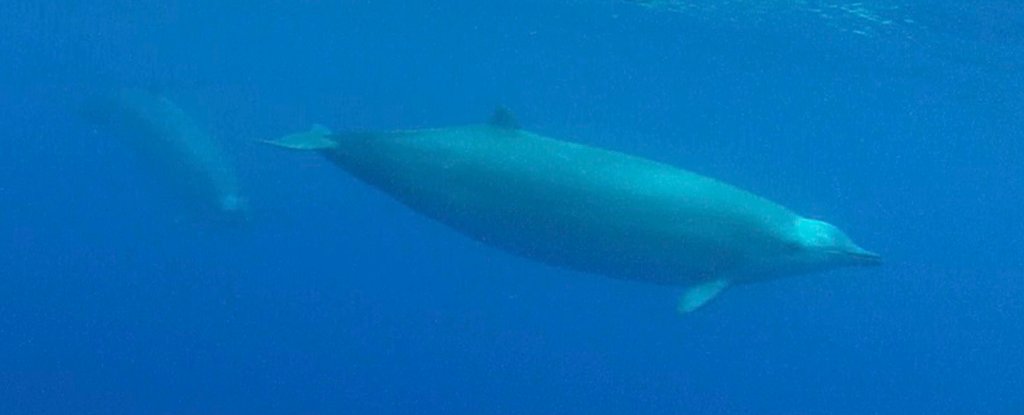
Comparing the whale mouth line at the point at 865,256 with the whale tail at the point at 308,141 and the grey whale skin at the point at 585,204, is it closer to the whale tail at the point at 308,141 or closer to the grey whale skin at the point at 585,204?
the grey whale skin at the point at 585,204

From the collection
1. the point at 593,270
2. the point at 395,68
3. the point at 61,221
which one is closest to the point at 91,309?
the point at 61,221

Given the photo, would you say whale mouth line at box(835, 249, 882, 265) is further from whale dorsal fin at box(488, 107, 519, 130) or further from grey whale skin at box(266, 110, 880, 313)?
whale dorsal fin at box(488, 107, 519, 130)

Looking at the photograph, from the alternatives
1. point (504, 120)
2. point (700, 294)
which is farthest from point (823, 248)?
point (504, 120)

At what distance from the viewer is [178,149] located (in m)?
18.6

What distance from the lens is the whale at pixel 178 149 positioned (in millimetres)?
17766

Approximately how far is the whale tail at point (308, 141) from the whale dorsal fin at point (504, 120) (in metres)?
1.52

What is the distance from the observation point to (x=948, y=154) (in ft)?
218

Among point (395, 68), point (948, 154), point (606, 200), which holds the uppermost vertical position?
point (606, 200)

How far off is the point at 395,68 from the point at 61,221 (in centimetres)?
5364

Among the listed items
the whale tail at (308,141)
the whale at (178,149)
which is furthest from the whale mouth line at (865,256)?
the whale at (178,149)

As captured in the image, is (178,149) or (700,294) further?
(178,149)

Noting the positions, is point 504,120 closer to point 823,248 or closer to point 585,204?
point 585,204

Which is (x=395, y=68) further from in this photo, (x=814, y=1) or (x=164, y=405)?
(x=164, y=405)

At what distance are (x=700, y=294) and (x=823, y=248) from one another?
49.1 inches
